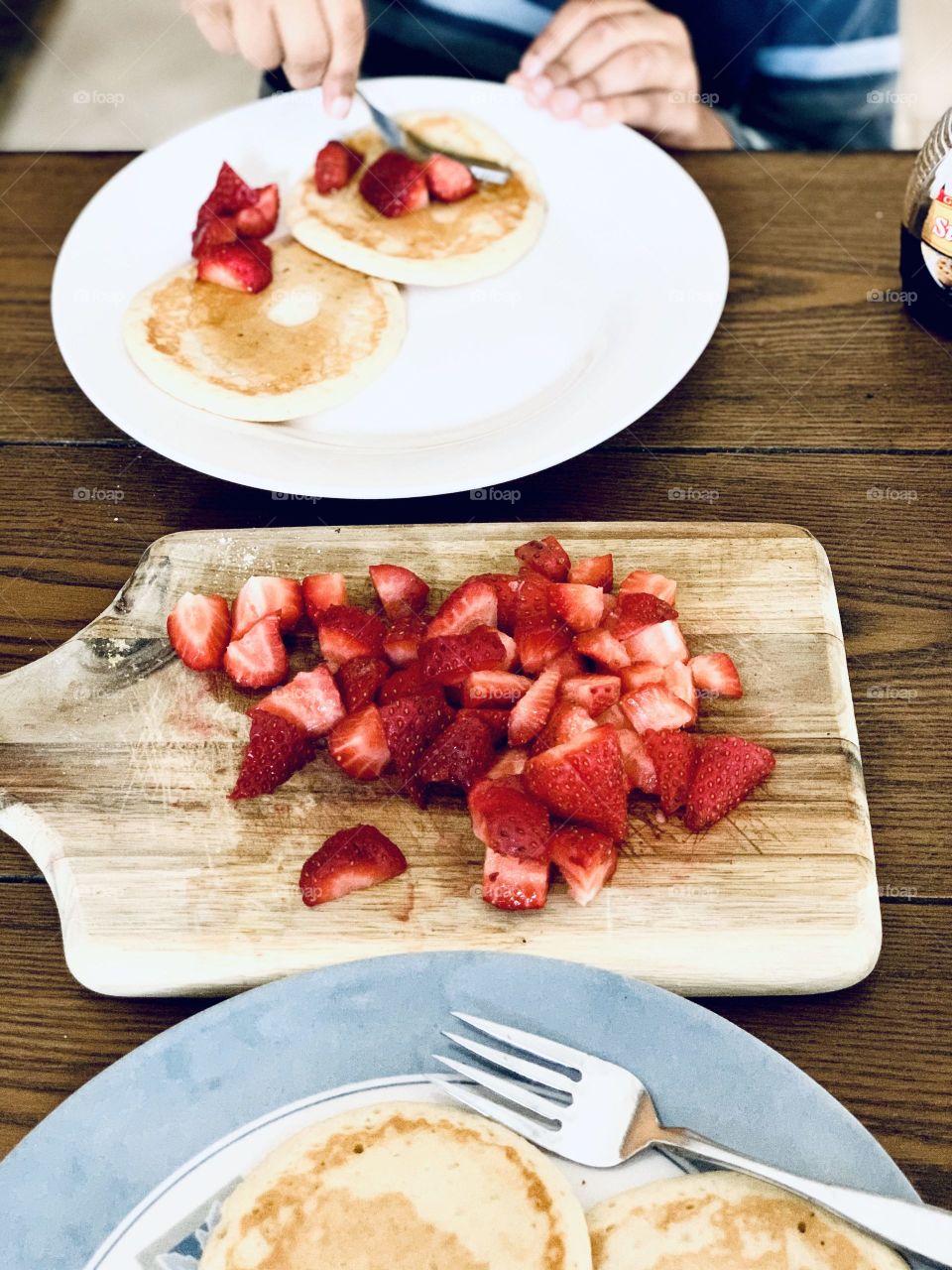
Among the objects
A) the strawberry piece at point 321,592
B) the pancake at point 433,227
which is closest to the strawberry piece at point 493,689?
the strawberry piece at point 321,592

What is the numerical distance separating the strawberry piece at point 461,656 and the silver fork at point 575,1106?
1.22ft

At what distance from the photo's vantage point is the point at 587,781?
1101 mm

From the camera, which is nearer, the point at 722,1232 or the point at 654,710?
the point at 722,1232

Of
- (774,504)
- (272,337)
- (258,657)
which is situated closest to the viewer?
(258,657)

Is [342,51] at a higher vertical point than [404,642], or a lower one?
higher

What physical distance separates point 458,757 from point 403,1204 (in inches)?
16.6

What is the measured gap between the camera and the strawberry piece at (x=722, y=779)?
1133 millimetres

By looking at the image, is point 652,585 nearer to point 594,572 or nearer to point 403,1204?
point 594,572

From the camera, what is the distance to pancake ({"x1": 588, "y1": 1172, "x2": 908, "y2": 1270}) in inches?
33.1

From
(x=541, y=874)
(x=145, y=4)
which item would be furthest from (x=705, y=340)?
(x=145, y=4)

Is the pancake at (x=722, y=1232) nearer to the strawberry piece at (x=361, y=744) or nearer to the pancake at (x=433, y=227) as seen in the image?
the strawberry piece at (x=361, y=744)

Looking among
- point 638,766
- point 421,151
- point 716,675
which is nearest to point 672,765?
point 638,766

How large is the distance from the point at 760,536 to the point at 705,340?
337mm

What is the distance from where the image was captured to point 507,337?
1.70m
